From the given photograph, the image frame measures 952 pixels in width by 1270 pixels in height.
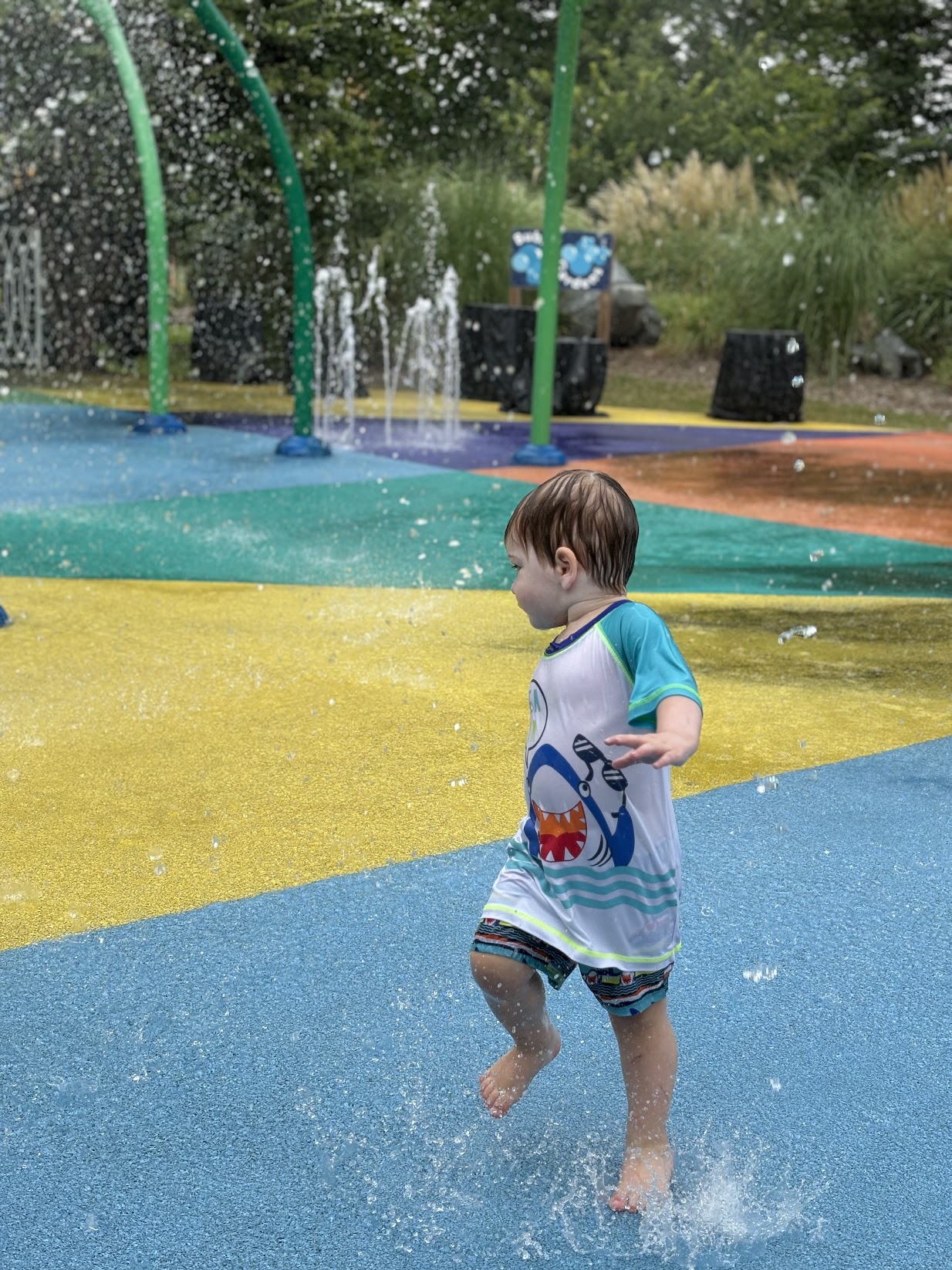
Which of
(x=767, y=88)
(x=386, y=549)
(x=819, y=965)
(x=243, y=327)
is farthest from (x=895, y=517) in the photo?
(x=767, y=88)

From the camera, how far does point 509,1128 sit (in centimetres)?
252

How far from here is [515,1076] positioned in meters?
2.48

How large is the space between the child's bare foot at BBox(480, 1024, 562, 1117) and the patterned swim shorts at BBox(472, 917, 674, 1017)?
19cm

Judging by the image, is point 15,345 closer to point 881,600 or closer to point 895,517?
point 895,517

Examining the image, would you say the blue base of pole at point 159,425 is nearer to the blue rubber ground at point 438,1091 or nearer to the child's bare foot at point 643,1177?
the blue rubber ground at point 438,1091

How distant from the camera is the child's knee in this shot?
2301 mm

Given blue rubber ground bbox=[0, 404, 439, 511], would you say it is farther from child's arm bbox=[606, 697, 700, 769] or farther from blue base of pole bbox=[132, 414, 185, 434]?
child's arm bbox=[606, 697, 700, 769]

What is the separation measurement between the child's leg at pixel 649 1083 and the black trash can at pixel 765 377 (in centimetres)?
1225

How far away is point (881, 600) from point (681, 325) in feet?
43.7

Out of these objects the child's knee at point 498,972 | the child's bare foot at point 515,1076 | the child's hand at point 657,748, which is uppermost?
the child's hand at point 657,748

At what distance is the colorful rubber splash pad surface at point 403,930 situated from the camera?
7.54 feet

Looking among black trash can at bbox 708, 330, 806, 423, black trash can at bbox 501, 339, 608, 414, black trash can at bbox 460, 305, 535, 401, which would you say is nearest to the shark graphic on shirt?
black trash can at bbox 501, 339, 608, 414

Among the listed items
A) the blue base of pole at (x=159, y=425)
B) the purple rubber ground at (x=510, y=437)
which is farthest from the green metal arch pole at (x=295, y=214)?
the blue base of pole at (x=159, y=425)

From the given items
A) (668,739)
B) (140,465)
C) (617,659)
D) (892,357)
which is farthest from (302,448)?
(668,739)
